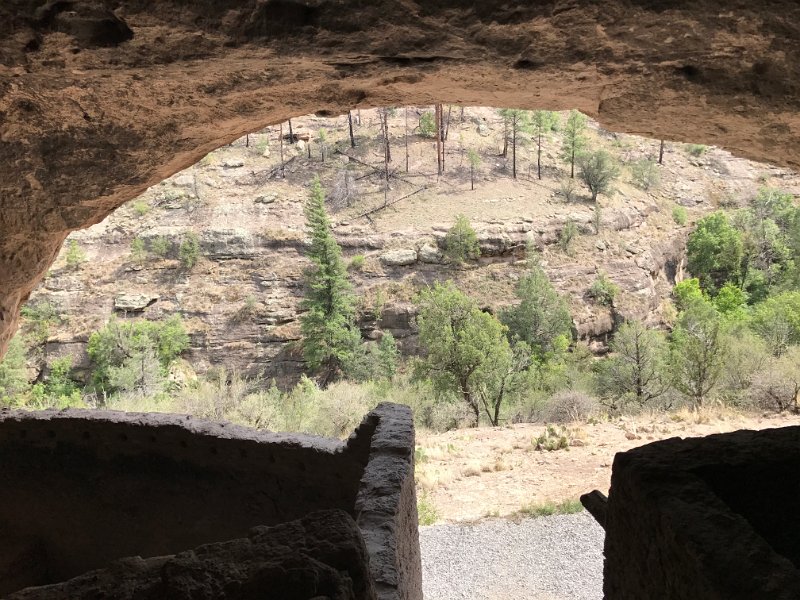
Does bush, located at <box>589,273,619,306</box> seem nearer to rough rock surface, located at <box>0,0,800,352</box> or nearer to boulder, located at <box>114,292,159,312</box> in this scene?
boulder, located at <box>114,292,159,312</box>

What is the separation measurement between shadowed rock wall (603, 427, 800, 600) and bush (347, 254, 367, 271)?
80.3 ft

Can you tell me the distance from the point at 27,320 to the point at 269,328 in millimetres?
9311

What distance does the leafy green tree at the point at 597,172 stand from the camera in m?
30.3

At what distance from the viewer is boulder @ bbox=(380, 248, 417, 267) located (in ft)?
87.4

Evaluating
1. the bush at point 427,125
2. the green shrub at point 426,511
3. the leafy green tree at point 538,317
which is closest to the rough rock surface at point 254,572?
the green shrub at point 426,511

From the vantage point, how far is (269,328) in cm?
2539

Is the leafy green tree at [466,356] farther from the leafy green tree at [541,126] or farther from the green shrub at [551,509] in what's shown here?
the leafy green tree at [541,126]

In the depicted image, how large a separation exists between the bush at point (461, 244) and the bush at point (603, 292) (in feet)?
15.6

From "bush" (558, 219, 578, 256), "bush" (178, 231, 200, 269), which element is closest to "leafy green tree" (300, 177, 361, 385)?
"bush" (178, 231, 200, 269)

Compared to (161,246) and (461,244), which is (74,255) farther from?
(461,244)

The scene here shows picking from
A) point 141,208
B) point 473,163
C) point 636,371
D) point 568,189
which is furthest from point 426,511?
point 141,208

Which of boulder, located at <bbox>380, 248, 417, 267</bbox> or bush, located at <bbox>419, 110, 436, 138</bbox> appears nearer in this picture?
boulder, located at <bbox>380, 248, 417, 267</bbox>

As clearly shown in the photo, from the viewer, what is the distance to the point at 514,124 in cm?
3234

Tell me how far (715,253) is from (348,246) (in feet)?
52.4
